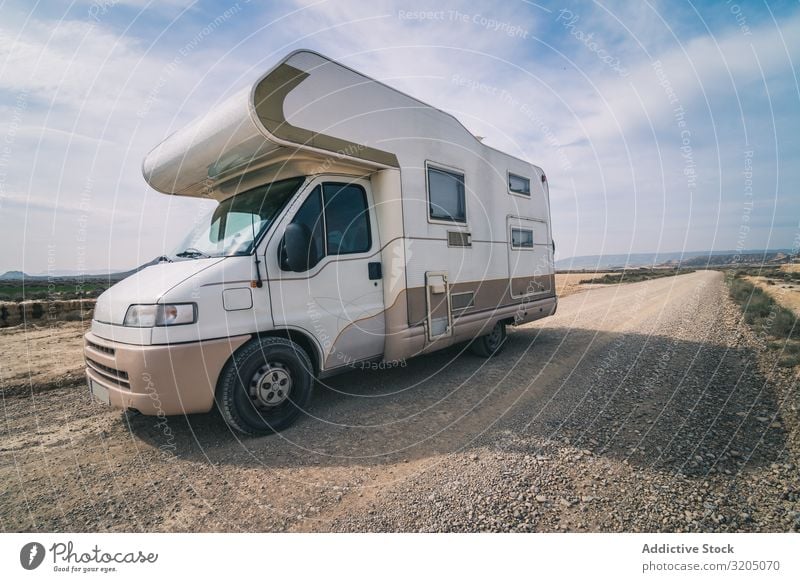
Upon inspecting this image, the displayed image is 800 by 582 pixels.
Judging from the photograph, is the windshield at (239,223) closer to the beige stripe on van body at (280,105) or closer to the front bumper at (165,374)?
the beige stripe on van body at (280,105)

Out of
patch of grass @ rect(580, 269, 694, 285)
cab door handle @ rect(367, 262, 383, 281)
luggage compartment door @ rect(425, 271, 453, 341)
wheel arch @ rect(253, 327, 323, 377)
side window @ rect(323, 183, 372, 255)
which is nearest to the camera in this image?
wheel arch @ rect(253, 327, 323, 377)

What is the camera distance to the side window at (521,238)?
695cm

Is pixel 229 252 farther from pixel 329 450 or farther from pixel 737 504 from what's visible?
pixel 737 504

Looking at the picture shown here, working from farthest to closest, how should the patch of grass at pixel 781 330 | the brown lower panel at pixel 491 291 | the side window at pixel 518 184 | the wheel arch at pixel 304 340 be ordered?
the side window at pixel 518 184 < the patch of grass at pixel 781 330 < the brown lower panel at pixel 491 291 < the wheel arch at pixel 304 340

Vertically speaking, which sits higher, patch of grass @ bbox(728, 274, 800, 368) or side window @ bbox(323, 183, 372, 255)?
side window @ bbox(323, 183, 372, 255)

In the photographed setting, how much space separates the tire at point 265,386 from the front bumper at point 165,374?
0.13 metres

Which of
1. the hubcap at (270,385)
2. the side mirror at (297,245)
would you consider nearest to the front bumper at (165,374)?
the hubcap at (270,385)

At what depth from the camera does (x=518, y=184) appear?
282 inches

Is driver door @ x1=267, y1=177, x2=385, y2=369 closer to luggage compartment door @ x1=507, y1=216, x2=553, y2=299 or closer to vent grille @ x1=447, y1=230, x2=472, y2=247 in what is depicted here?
vent grille @ x1=447, y1=230, x2=472, y2=247

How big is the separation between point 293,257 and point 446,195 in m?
2.69

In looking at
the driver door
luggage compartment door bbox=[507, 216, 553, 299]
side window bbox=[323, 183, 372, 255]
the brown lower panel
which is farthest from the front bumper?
luggage compartment door bbox=[507, 216, 553, 299]

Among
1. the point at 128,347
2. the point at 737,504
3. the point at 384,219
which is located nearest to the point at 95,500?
the point at 128,347

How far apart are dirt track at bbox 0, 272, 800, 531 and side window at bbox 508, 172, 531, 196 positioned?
137 inches

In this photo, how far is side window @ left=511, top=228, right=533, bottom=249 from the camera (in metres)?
6.95
